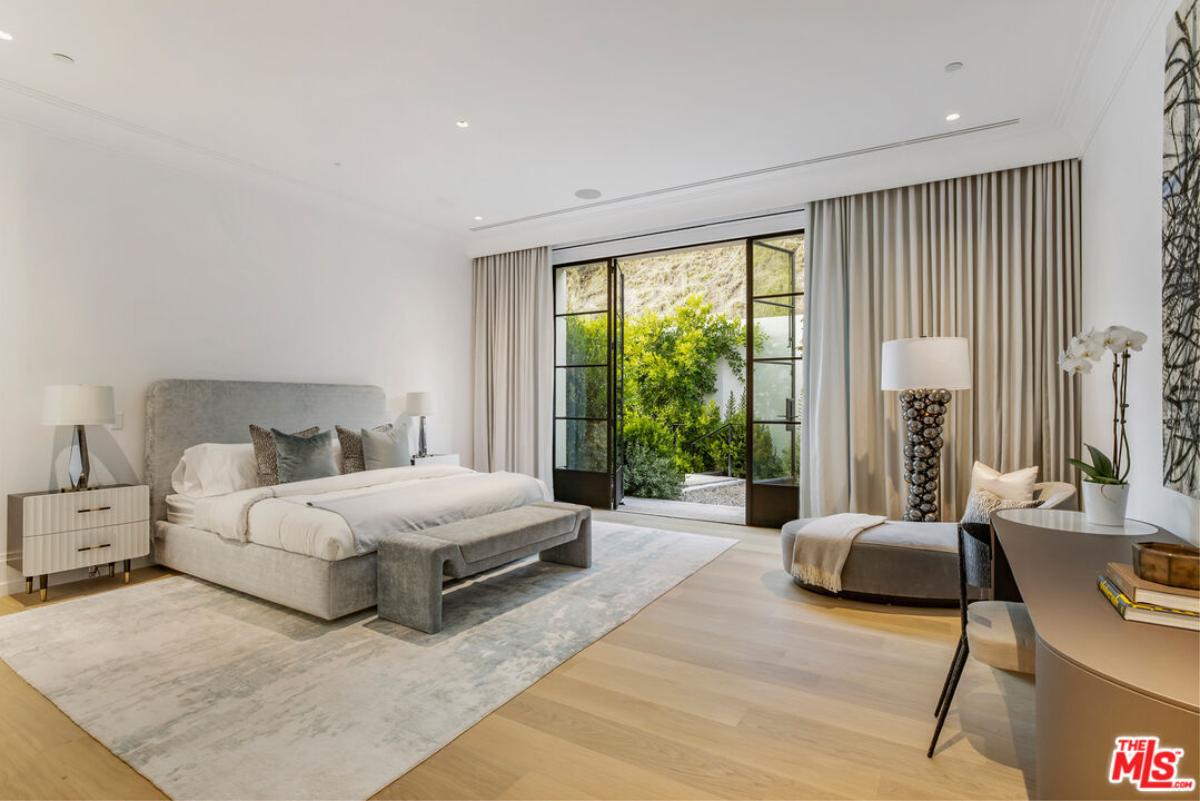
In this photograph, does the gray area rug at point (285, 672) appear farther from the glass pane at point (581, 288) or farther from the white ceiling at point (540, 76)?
the glass pane at point (581, 288)

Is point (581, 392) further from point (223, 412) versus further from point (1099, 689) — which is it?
point (1099, 689)

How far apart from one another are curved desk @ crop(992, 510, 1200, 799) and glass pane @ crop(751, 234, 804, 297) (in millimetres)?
4079

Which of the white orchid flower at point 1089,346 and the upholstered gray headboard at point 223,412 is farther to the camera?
the upholstered gray headboard at point 223,412

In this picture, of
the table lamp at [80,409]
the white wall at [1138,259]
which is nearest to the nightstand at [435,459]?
the table lamp at [80,409]

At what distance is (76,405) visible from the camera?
3.40 metres

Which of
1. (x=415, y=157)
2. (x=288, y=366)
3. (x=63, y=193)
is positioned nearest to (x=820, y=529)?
(x=415, y=157)

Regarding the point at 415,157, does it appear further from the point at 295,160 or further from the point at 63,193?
the point at 63,193

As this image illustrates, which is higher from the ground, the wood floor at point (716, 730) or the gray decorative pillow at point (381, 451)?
the gray decorative pillow at point (381, 451)

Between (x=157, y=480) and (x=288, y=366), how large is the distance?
1.29m

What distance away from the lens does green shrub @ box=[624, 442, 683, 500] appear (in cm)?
743

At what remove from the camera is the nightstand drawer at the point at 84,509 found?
130 inches

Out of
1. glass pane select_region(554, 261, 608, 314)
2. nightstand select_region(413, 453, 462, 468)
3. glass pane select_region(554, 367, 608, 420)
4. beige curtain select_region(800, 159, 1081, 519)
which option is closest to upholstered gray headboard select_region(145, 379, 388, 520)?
nightstand select_region(413, 453, 462, 468)

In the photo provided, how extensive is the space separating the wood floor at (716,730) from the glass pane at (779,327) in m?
2.76

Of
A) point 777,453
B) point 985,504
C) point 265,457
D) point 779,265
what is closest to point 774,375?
point 777,453
